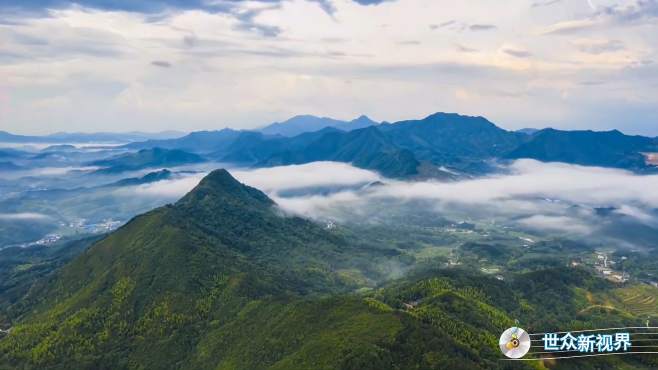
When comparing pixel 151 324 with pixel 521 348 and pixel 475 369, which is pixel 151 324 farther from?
pixel 521 348

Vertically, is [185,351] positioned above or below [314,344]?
below

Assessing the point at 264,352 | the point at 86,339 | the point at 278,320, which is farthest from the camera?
the point at 86,339

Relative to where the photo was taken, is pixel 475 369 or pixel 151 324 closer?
pixel 475 369

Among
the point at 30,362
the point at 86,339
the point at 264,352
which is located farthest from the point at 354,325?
the point at 30,362

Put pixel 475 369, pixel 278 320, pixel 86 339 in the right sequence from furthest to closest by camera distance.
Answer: pixel 86 339
pixel 278 320
pixel 475 369

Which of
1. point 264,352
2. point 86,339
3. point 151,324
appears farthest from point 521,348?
point 86,339

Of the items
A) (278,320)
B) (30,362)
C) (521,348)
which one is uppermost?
(521,348)

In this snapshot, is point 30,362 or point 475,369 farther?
point 30,362

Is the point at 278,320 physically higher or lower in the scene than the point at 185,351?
higher

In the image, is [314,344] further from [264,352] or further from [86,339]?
[86,339]
